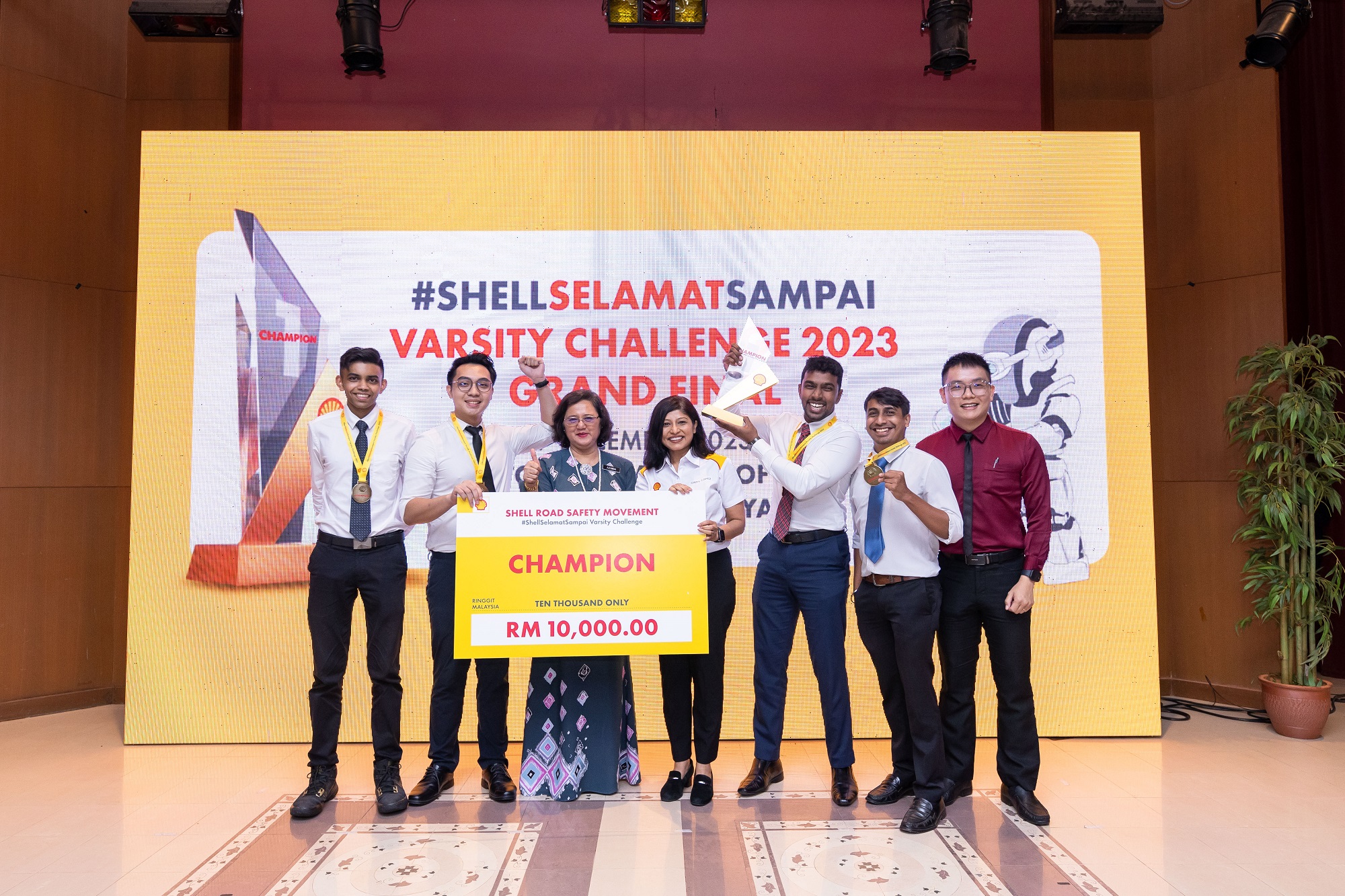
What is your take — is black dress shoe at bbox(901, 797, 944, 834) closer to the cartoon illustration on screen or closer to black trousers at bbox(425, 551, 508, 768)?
black trousers at bbox(425, 551, 508, 768)

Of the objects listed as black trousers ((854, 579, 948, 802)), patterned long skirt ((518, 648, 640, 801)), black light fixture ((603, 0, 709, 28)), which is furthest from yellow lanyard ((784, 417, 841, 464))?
black light fixture ((603, 0, 709, 28))

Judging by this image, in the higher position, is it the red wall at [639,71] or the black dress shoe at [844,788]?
the red wall at [639,71]

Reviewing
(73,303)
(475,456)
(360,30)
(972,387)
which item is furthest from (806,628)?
(73,303)

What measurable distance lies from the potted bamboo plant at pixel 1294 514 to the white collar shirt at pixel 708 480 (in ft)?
9.63

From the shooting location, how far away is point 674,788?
11.0 feet

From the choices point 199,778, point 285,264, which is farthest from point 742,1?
point 199,778

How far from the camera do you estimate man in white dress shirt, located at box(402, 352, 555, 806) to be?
332 cm

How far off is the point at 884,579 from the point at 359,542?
6.40 feet

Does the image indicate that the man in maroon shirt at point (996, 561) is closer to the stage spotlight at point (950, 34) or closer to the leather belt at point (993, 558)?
the leather belt at point (993, 558)

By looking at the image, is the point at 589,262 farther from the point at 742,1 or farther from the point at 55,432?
the point at 55,432

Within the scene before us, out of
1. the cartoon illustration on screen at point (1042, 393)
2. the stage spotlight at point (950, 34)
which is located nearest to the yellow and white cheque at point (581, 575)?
the cartoon illustration on screen at point (1042, 393)

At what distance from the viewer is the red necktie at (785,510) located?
334cm

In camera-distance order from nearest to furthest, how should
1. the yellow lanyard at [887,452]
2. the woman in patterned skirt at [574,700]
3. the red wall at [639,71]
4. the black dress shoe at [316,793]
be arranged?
the yellow lanyard at [887,452] → the black dress shoe at [316,793] → the woman in patterned skirt at [574,700] → the red wall at [639,71]

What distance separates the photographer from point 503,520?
124 inches
